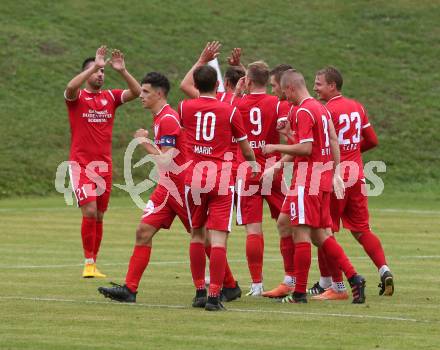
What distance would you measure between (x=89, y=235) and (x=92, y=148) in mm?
1164

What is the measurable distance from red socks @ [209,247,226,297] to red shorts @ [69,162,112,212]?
4369 millimetres

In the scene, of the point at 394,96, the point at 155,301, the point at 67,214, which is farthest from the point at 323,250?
the point at 394,96

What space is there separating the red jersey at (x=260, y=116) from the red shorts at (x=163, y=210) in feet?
3.91

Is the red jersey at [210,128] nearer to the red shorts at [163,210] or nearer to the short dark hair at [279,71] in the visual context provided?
the red shorts at [163,210]

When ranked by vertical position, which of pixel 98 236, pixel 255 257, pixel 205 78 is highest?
pixel 205 78

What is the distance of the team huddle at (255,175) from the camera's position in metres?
12.4

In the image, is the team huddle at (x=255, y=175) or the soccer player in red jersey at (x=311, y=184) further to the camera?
the soccer player in red jersey at (x=311, y=184)

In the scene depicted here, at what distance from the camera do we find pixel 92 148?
16516mm

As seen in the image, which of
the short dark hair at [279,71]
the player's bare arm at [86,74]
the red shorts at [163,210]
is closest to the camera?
the red shorts at [163,210]

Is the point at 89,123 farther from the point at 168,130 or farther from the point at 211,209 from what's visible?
the point at 211,209

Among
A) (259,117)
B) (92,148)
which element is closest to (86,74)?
(92,148)

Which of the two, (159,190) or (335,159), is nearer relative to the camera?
(335,159)

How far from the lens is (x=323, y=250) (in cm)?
1327

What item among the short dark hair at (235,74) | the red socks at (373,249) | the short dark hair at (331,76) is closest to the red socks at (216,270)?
the red socks at (373,249)
